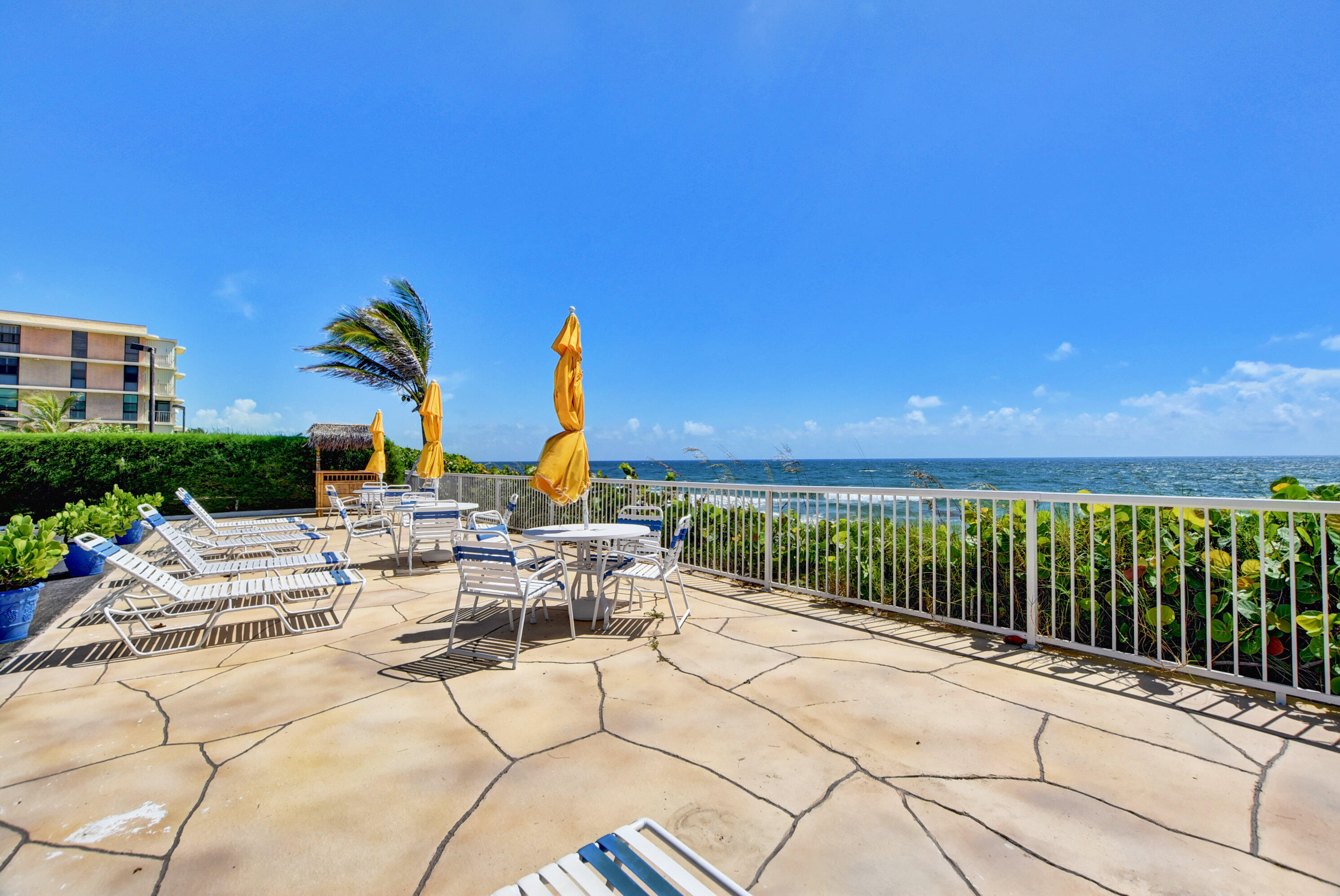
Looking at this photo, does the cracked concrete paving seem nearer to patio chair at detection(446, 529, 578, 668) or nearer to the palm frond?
patio chair at detection(446, 529, 578, 668)

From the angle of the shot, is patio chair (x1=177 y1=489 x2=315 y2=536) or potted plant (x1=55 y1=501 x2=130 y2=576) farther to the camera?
patio chair (x1=177 y1=489 x2=315 y2=536)

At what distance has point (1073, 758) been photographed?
2223mm

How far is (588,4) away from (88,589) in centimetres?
907

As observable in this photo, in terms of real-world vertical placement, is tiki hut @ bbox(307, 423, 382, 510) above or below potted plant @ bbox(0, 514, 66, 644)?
above

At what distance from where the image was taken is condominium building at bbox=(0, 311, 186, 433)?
4644 centimetres

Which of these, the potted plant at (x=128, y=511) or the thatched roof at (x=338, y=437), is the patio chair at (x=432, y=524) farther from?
the thatched roof at (x=338, y=437)

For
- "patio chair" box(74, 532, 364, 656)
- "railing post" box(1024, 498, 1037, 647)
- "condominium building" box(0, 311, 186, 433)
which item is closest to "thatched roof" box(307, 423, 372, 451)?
"patio chair" box(74, 532, 364, 656)

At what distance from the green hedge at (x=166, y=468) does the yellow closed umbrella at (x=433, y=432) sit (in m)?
4.76

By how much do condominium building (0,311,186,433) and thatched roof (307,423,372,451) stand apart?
46.0m

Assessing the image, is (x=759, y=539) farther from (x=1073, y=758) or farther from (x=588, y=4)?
(x=588, y=4)

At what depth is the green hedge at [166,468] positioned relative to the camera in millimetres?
10531

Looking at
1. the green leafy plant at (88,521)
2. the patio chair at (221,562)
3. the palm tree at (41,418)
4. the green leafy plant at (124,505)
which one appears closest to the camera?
the patio chair at (221,562)

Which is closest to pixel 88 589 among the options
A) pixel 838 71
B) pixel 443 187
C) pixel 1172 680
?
pixel 1172 680

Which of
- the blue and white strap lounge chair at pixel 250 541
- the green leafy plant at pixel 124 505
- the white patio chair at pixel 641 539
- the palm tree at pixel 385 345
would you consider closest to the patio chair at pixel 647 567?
the white patio chair at pixel 641 539
